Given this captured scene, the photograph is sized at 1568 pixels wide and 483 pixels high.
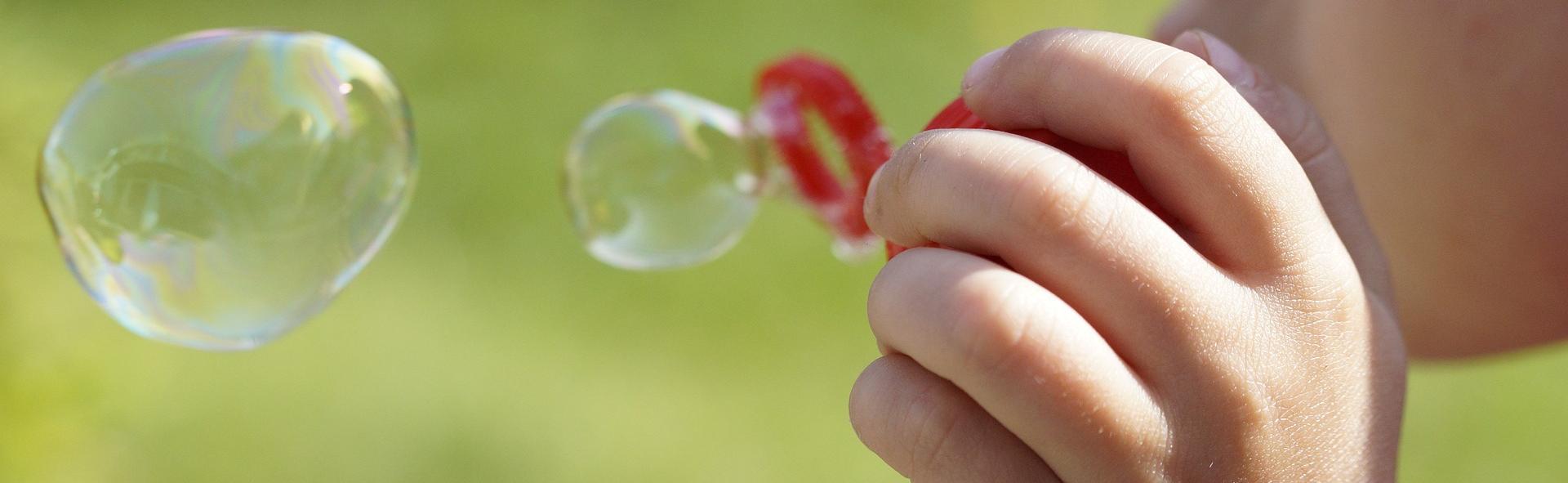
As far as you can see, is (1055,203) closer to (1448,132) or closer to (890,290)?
(890,290)

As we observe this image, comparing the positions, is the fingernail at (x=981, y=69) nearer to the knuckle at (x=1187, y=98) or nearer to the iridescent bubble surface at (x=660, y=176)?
the knuckle at (x=1187, y=98)

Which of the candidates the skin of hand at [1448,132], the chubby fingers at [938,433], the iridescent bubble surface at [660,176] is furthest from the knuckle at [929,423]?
the iridescent bubble surface at [660,176]

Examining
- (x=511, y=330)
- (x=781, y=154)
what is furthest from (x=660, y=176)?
(x=511, y=330)

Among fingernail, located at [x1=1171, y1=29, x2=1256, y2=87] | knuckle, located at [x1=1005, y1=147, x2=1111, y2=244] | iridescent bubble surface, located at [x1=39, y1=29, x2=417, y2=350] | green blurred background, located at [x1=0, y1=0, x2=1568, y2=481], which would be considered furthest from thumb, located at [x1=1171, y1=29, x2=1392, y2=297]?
green blurred background, located at [x1=0, y1=0, x2=1568, y2=481]

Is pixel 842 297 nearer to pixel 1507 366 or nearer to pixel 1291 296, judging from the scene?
pixel 1507 366

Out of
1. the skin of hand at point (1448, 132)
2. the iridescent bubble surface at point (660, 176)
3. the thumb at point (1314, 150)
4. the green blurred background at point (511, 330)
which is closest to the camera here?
the thumb at point (1314, 150)
